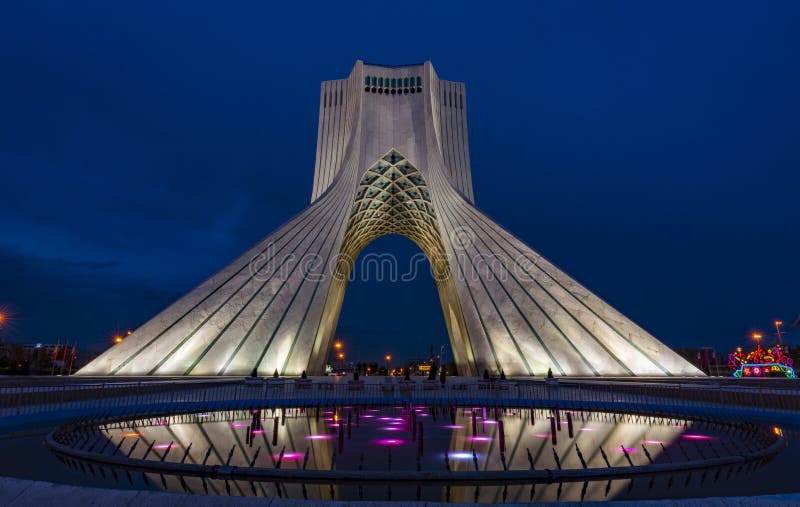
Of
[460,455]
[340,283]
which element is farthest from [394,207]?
[460,455]

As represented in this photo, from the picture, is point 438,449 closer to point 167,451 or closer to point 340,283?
point 167,451

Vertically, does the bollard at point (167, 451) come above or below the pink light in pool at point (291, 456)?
above

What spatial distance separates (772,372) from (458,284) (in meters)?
20.0

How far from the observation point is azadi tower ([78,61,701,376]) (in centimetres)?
1645

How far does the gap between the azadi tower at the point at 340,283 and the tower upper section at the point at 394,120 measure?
9 centimetres

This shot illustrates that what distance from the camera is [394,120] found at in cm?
2792

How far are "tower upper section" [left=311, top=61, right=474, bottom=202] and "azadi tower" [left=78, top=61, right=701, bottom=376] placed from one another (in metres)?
0.09

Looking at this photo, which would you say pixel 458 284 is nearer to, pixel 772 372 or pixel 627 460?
pixel 627 460

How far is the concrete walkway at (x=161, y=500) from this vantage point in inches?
110

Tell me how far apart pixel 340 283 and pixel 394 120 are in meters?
10.6

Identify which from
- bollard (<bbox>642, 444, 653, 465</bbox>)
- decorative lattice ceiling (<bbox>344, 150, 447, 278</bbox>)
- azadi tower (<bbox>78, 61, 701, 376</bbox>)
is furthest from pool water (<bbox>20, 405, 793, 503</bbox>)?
decorative lattice ceiling (<bbox>344, 150, 447, 278</bbox>)

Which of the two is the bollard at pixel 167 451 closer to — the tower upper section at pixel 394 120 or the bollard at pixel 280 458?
the bollard at pixel 280 458

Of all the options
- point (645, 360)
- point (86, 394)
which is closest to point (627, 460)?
point (86, 394)

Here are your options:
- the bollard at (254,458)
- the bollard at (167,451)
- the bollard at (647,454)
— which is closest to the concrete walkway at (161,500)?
the bollard at (254,458)
